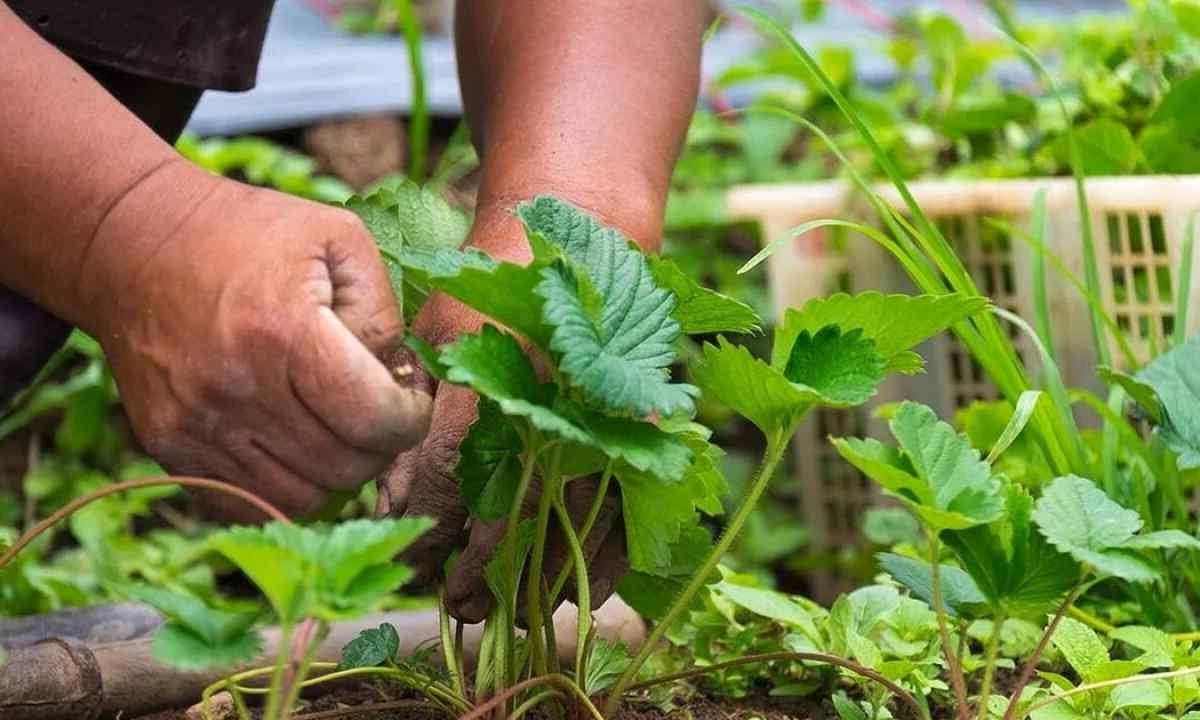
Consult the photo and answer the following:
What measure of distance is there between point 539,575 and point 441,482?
0.08 metres

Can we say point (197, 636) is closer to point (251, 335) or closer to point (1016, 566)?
point (251, 335)

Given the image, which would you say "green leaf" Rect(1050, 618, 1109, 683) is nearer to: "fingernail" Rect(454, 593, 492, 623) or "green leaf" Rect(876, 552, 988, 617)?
"green leaf" Rect(876, 552, 988, 617)

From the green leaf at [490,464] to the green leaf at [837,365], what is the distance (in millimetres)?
150

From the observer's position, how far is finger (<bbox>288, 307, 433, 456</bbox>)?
0.75 m

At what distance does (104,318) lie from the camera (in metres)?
0.83

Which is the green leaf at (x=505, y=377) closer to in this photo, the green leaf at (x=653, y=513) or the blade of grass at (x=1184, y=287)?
the green leaf at (x=653, y=513)

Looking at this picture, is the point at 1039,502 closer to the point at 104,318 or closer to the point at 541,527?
the point at 541,527

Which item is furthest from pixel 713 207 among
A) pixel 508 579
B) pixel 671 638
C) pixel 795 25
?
pixel 508 579

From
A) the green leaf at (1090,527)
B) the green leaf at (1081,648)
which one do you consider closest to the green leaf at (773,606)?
the green leaf at (1081,648)

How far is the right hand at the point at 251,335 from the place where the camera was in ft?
2.51

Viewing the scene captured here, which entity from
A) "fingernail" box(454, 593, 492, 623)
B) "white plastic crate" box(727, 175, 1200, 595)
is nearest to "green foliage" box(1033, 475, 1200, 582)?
"fingernail" box(454, 593, 492, 623)

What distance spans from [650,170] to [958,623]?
1.15 feet

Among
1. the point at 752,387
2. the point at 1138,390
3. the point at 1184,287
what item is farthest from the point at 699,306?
the point at 1184,287

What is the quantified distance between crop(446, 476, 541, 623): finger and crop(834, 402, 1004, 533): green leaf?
0.19 meters
